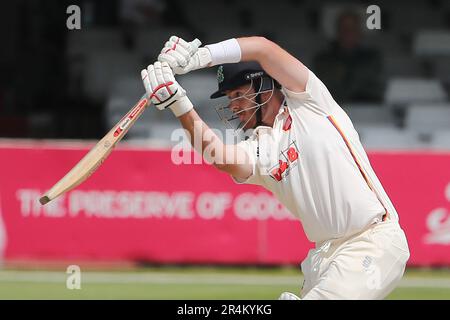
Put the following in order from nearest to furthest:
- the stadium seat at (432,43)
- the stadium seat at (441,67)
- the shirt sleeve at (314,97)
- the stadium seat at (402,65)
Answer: the shirt sleeve at (314,97) < the stadium seat at (402,65) < the stadium seat at (441,67) < the stadium seat at (432,43)

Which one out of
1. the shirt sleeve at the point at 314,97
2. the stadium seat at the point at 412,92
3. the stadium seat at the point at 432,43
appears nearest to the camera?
the shirt sleeve at the point at 314,97

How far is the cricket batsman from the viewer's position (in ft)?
17.9

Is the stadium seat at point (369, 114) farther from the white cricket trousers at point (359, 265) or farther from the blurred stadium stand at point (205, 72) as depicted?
the white cricket trousers at point (359, 265)

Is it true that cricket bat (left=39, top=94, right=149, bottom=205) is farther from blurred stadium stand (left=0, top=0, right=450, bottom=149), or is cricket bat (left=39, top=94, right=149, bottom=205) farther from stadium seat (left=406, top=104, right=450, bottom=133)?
stadium seat (left=406, top=104, right=450, bottom=133)

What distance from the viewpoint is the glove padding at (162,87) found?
538cm

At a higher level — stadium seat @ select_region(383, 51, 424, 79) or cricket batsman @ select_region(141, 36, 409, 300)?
stadium seat @ select_region(383, 51, 424, 79)

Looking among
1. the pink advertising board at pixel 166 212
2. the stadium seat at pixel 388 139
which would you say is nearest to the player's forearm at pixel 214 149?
the pink advertising board at pixel 166 212

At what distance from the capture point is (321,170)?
5578 millimetres

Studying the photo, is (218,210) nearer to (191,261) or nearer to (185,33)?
(191,261)

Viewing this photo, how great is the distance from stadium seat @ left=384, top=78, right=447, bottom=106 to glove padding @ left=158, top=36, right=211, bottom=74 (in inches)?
329

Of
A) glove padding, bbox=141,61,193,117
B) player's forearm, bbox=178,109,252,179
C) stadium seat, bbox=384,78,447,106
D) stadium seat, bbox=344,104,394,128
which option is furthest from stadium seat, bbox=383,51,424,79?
glove padding, bbox=141,61,193,117

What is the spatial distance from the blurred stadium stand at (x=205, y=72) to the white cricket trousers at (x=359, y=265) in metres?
6.84
